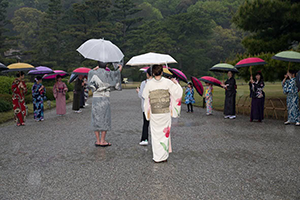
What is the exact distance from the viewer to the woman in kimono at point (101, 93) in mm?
6414

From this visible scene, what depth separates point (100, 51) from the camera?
611 centimetres

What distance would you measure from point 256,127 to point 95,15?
50200 mm

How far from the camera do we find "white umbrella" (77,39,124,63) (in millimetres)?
6047

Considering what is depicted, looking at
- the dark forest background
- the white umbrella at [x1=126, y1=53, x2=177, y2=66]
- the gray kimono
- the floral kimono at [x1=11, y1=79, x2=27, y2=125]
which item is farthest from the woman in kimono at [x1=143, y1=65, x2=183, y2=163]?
the dark forest background

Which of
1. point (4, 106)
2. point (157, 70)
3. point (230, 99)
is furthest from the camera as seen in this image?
point (4, 106)

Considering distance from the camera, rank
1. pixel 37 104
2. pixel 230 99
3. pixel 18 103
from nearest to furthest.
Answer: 1. pixel 18 103
2. pixel 37 104
3. pixel 230 99

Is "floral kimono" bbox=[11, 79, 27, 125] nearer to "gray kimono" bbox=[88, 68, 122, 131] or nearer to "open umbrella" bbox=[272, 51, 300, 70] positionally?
"gray kimono" bbox=[88, 68, 122, 131]

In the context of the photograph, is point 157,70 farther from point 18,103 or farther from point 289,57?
point 18,103

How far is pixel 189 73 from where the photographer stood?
57.9m

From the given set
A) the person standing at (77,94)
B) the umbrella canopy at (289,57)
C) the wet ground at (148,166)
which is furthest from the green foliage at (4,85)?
the umbrella canopy at (289,57)

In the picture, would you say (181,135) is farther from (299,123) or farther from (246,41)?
(246,41)

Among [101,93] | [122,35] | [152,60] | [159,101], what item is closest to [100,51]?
[101,93]

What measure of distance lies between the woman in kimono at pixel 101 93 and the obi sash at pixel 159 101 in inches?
52.6

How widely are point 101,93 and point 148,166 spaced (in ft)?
7.23
